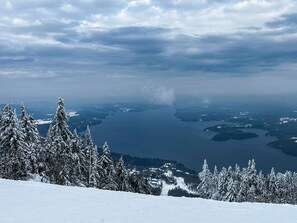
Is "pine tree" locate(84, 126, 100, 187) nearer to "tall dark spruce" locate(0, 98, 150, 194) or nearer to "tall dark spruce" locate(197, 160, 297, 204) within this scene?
"tall dark spruce" locate(0, 98, 150, 194)

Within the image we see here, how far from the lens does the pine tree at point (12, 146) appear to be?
34344mm

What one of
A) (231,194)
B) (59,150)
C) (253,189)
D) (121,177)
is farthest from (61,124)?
(253,189)

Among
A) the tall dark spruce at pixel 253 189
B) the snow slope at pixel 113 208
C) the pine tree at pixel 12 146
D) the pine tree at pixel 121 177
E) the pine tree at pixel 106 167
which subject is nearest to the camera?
the snow slope at pixel 113 208

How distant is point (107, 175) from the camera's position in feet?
144

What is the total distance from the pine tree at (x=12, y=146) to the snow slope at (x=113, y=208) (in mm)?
15138

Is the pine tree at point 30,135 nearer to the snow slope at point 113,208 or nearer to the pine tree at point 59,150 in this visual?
the pine tree at point 59,150

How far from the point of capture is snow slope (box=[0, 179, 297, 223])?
1428cm

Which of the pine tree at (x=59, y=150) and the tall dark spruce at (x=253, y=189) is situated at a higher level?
the pine tree at (x=59, y=150)

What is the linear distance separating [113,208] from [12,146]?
73.1ft

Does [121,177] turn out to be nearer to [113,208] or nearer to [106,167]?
[106,167]

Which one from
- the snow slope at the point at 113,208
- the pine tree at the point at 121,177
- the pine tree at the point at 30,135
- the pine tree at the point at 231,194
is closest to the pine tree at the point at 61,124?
the pine tree at the point at 30,135

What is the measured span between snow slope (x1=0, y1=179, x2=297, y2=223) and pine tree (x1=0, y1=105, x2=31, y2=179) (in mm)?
15138

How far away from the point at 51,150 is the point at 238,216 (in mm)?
24996

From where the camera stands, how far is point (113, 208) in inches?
632
